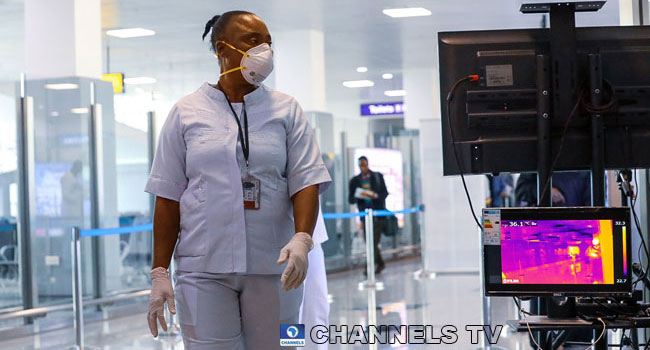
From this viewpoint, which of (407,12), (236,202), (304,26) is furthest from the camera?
(304,26)

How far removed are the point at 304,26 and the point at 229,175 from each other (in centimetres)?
958

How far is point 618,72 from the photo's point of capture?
339cm

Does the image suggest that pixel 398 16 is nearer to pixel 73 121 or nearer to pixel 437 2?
pixel 437 2

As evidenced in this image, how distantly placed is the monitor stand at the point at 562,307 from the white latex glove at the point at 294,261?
111 cm

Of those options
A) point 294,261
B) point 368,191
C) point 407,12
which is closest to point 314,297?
point 294,261

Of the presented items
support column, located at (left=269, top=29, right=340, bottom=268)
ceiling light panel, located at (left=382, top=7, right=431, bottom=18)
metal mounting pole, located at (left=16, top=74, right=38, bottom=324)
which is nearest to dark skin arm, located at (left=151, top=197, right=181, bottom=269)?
metal mounting pole, located at (left=16, top=74, right=38, bottom=324)

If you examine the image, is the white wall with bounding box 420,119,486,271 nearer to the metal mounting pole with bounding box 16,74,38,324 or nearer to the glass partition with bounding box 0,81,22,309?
the metal mounting pole with bounding box 16,74,38,324

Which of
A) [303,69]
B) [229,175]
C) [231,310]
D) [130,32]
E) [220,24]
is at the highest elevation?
[130,32]

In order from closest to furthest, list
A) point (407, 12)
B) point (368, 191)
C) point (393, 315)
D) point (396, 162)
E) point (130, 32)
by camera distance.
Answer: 1. point (393, 315)
2. point (407, 12)
3. point (130, 32)
4. point (368, 191)
5. point (396, 162)

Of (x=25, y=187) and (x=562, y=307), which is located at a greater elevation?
(x=25, y=187)

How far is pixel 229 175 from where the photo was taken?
105 inches

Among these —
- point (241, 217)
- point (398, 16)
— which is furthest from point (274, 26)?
point (241, 217)

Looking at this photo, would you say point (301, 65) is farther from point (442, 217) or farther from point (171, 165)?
point (171, 165)

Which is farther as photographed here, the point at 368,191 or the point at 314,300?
the point at 368,191
